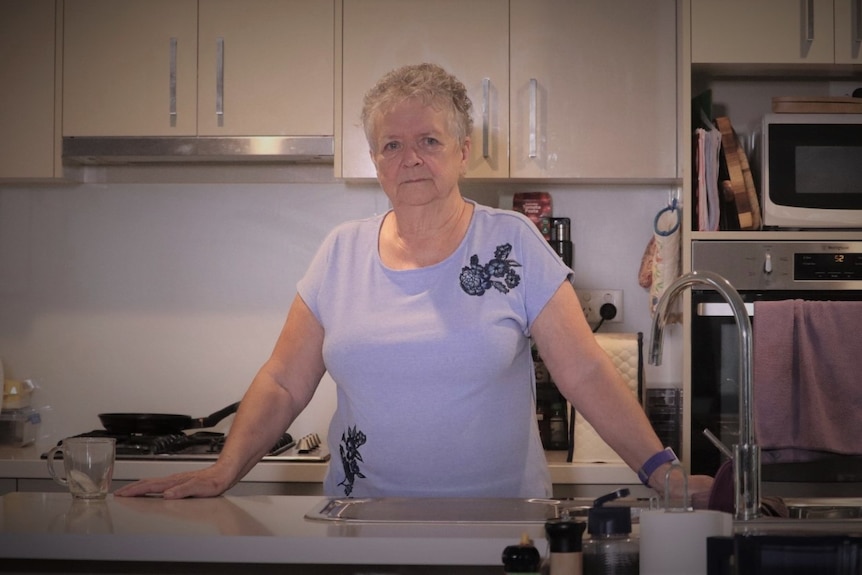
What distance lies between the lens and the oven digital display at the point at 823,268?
8.86ft

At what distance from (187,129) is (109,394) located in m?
0.86

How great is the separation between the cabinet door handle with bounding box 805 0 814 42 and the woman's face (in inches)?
49.5

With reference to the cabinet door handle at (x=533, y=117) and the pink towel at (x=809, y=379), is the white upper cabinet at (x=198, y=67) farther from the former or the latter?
the pink towel at (x=809, y=379)

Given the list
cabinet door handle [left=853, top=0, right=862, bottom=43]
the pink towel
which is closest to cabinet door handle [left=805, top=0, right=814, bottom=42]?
cabinet door handle [left=853, top=0, right=862, bottom=43]

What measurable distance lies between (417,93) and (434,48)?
976 mm

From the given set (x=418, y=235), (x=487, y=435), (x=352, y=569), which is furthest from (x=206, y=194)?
(x=352, y=569)

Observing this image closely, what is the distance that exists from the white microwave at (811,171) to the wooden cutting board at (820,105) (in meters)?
0.04

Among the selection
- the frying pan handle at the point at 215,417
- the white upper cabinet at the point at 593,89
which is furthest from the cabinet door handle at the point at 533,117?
the frying pan handle at the point at 215,417

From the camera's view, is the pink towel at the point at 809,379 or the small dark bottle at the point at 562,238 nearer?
the pink towel at the point at 809,379

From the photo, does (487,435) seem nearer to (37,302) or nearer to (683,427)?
(683,427)

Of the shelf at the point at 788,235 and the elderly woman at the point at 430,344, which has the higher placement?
the shelf at the point at 788,235

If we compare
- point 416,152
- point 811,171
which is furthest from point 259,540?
point 811,171

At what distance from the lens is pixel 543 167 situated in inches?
113

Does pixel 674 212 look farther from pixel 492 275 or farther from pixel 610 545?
pixel 610 545
